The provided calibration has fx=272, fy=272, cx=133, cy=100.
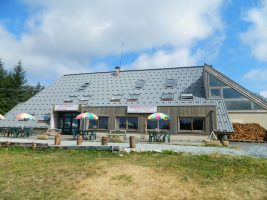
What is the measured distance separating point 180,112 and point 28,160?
15.1 m

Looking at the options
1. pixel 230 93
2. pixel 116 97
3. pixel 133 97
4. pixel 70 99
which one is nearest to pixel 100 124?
pixel 116 97

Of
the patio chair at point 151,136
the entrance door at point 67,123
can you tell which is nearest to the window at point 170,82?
the patio chair at point 151,136

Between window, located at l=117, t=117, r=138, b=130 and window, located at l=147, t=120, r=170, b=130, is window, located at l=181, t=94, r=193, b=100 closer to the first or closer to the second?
window, located at l=147, t=120, r=170, b=130

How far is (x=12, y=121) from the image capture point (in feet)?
95.9

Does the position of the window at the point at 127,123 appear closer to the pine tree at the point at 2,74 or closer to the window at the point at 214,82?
the window at the point at 214,82

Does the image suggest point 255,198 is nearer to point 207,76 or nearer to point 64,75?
point 207,76

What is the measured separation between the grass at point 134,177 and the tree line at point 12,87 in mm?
44369

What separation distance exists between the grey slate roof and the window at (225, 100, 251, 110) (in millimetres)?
1242

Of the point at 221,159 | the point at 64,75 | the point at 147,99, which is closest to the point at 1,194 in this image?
the point at 221,159

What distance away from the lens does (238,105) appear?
25703mm

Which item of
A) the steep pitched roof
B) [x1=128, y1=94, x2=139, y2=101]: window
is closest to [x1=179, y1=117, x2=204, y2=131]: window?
the steep pitched roof

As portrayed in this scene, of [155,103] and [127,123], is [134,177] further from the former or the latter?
[155,103]

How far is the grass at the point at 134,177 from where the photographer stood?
737cm

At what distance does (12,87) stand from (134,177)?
5401cm
